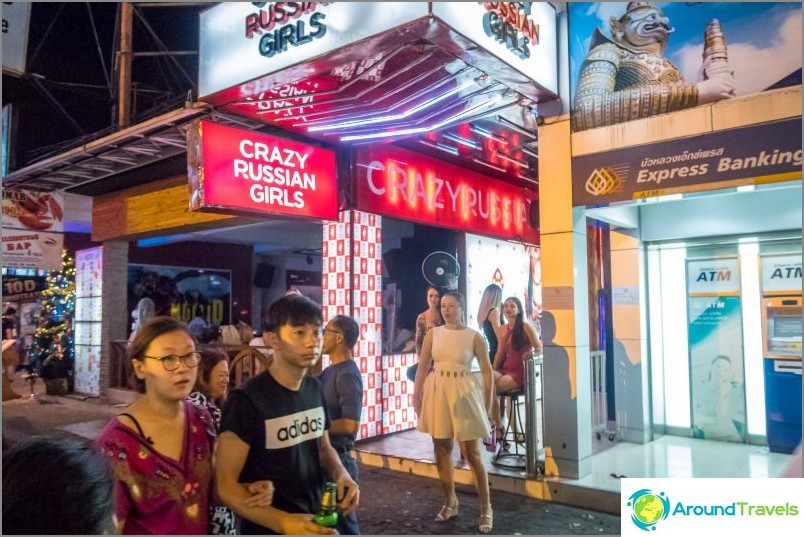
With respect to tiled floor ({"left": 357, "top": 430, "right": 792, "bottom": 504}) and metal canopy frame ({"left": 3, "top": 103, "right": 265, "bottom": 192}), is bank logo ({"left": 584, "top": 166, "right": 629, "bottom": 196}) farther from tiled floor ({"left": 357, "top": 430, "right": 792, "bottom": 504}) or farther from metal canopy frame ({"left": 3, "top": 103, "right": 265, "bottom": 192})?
metal canopy frame ({"left": 3, "top": 103, "right": 265, "bottom": 192})

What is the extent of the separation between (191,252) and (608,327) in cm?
1170

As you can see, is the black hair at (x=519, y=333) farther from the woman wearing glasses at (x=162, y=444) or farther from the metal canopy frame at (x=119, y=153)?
the woman wearing glasses at (x=162, y=444)

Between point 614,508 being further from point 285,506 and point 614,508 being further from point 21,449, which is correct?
point 21,449

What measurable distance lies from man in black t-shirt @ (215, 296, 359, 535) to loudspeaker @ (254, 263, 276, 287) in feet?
49.1

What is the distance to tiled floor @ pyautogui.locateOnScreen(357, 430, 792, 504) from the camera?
565 centimetres

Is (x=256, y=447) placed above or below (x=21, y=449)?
below

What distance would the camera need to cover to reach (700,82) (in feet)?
16.9

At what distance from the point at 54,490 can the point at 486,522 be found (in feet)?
13.6

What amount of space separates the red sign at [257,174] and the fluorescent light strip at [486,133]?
2.02 metres

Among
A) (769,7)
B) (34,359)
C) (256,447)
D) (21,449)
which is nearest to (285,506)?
(256,447)

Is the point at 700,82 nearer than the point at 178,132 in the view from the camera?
Yes

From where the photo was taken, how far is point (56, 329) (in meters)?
12.8

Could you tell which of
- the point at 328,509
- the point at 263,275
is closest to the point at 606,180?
the point at 328,509

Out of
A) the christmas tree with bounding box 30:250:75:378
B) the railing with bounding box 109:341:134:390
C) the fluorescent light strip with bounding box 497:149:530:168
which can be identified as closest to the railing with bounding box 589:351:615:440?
the fluorescent light strip with bounding box 497:149:530:168
